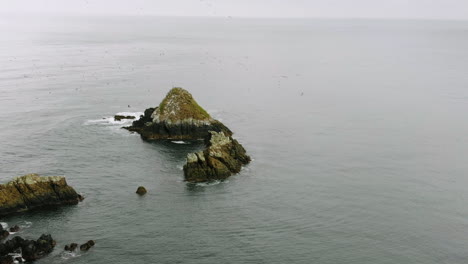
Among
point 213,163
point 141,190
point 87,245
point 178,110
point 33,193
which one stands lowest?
point 87,245

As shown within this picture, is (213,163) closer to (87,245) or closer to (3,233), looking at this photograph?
(87,245)

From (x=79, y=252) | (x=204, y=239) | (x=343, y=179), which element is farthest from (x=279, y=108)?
(x=79, y=252)

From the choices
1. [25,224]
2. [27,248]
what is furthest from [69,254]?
[25,224]

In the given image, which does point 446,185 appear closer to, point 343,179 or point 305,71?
point 343,179

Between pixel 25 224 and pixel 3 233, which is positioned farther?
pixel 25 224

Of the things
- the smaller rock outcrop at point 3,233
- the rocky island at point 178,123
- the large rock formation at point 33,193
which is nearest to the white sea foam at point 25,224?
the smaller rock outcrop at point 3,233

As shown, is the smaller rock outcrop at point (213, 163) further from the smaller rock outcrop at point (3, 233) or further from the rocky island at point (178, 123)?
the smaller rock outcrop at point (3, 233)

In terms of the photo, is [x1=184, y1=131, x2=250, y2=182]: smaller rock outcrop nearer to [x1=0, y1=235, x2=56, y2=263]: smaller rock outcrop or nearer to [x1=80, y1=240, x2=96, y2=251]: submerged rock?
[x1=80, y1=240, x2=96, y2=251]: submerged rock
